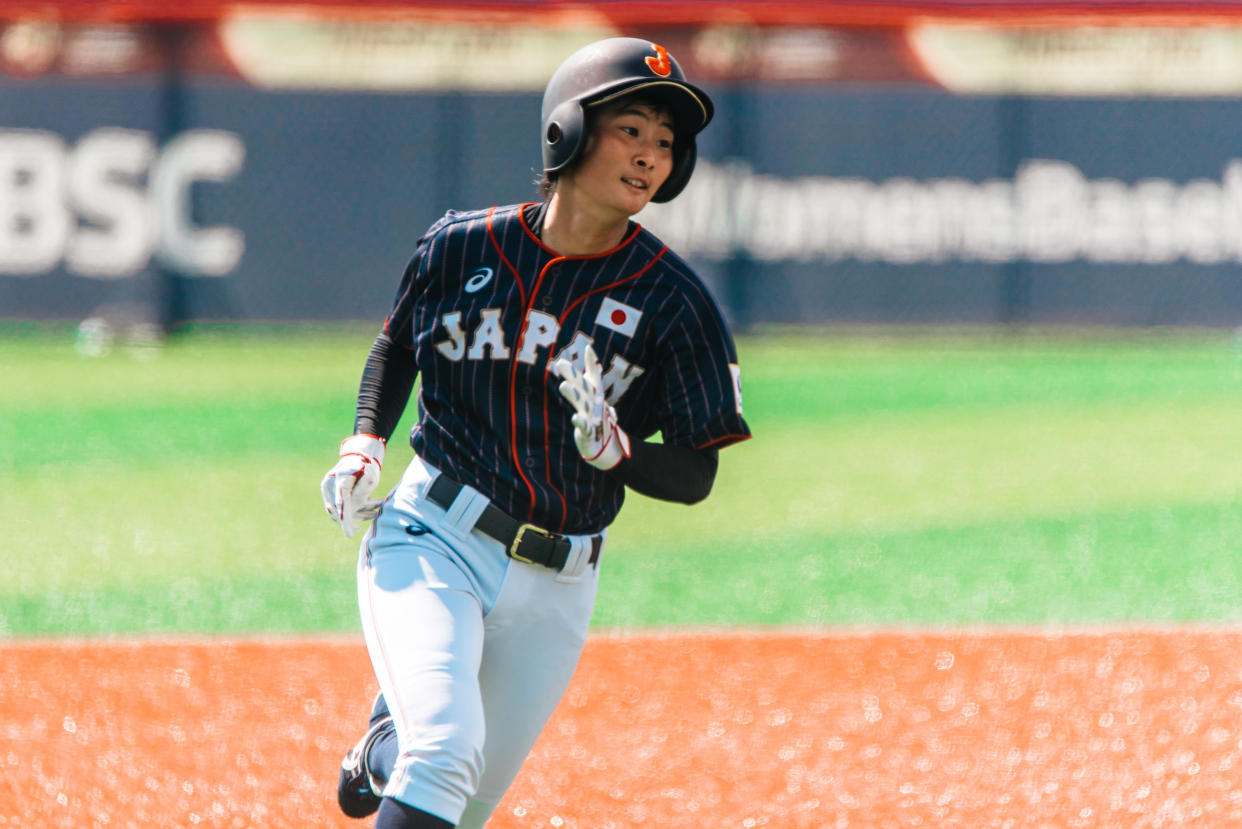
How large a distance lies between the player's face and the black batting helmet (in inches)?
1.6

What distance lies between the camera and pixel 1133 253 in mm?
14922

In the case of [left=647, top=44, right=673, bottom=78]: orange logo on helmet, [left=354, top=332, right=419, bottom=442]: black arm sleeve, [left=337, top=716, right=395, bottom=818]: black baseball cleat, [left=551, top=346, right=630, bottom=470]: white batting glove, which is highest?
[left=647, top=44, right=673, bottom=78]: orange logo on helmet

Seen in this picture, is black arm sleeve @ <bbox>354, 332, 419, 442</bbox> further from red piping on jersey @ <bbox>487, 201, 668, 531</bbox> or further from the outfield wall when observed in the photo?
the outfield wall

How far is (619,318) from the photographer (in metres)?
3.04

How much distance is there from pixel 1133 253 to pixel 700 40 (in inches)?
190

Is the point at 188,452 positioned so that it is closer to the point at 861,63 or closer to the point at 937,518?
the point at 937,518

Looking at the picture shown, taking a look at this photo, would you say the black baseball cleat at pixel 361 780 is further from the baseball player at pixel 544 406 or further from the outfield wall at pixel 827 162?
the outfield wall at pixel 827 162

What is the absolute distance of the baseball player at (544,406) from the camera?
9.74 ft

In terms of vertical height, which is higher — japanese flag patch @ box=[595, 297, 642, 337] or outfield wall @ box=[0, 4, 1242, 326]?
japanese flag patch @ box=[595, 297, 642, 337]


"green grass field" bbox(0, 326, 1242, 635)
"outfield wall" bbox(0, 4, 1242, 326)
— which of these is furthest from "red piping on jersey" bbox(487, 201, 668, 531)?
"outfield wall" bbox(0, 4, 1242, 326)

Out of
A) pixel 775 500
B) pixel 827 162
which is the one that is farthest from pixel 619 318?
pixel 827 162

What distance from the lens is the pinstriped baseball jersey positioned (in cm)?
303

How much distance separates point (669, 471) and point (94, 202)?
1262cm

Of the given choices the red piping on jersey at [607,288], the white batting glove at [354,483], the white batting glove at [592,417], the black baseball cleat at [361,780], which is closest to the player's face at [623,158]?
the red piping on jersey at [607,288]
